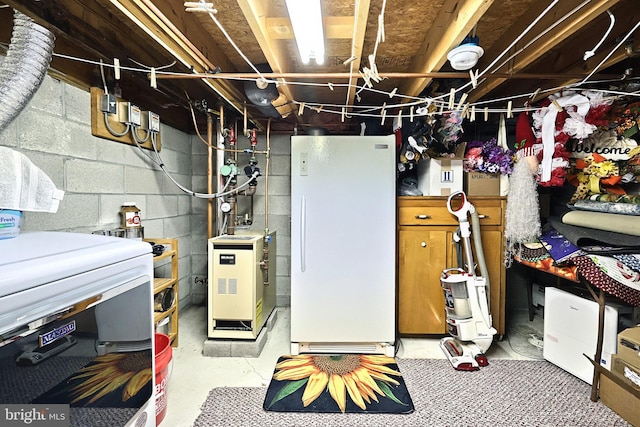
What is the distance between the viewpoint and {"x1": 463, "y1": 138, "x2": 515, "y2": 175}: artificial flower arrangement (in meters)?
2.49

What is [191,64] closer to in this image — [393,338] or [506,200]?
[393,338]

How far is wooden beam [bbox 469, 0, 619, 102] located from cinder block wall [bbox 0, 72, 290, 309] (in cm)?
209

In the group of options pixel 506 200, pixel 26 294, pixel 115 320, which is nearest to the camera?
pixel 26 294

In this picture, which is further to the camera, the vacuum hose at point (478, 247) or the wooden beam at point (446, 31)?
the vacuum hose at point (478, 247)

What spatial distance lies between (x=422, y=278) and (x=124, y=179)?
2.41m

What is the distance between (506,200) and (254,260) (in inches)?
82.9

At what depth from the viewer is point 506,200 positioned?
8.37 ft

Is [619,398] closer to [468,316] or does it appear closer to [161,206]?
[468,316]

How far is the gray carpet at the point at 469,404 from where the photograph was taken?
1.67 metres

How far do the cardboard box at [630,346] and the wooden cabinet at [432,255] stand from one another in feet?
2.88

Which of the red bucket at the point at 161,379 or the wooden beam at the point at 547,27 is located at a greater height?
the wooden beam at the point at 547,27

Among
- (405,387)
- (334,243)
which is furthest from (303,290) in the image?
(405,387)

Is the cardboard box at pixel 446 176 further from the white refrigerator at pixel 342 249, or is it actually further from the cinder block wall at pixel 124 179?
the cinder block wall at pixel 124 179

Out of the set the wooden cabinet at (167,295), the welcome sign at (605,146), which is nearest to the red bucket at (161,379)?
the wooden cabinet at (167,295)
